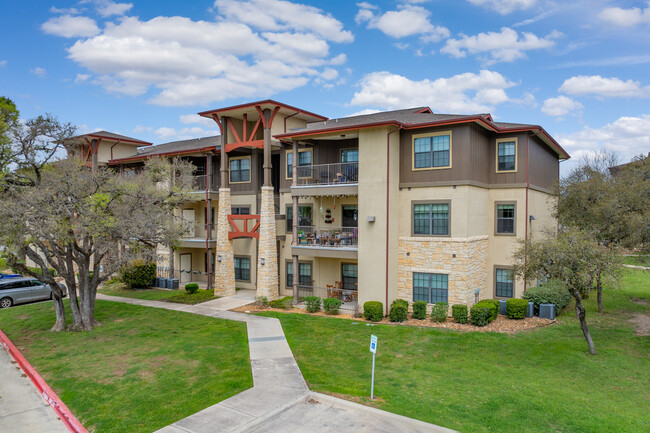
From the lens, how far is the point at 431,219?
19016 millimetres

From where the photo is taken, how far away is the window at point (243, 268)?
1032 inches

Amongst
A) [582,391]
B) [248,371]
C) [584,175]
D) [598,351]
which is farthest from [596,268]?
[584,175]

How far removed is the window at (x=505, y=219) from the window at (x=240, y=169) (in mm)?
14351

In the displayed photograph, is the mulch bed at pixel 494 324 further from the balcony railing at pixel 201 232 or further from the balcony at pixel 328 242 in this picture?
the balcony railing at pixel 201 232

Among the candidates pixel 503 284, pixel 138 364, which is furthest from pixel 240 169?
pixel 503 284

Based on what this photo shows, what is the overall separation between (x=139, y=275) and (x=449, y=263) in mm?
19851

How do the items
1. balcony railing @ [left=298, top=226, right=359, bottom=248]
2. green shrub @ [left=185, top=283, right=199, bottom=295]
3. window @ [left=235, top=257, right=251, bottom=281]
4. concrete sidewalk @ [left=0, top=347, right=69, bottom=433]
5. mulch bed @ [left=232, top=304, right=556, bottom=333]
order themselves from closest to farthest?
1. concrete sidewalk @ [left=0, top=347, right=69, bottom=433]
2. mulch bed @ [left=232, top=304, right=556, bottom=333]
3. balcony railing @ [left=298, top=226, right=359, bottom=248]
4. green shrub @ [left=185, top=283, right=199, bottom=295]
5. window @ [left=235, top=257, right=251, bottom=281]

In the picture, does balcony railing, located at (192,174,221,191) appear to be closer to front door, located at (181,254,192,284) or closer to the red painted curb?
front door, located at (181,254,192,284)

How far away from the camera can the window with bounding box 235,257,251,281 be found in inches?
1032

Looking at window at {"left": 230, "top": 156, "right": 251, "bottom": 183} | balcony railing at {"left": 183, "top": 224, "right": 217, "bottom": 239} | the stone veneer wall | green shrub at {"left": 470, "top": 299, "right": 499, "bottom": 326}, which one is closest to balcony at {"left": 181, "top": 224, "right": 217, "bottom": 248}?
balcony railing at {"left": 183, "top": 224, "right": 217, "bottom": 239}

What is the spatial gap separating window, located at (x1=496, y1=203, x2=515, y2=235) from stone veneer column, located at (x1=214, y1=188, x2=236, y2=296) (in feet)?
48.4

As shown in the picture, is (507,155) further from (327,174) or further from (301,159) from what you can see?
(301,159)

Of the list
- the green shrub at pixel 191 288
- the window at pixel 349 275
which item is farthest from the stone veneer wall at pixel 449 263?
the green shrub at pixel 191 288

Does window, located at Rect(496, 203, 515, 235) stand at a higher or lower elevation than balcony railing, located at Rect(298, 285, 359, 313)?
higher
